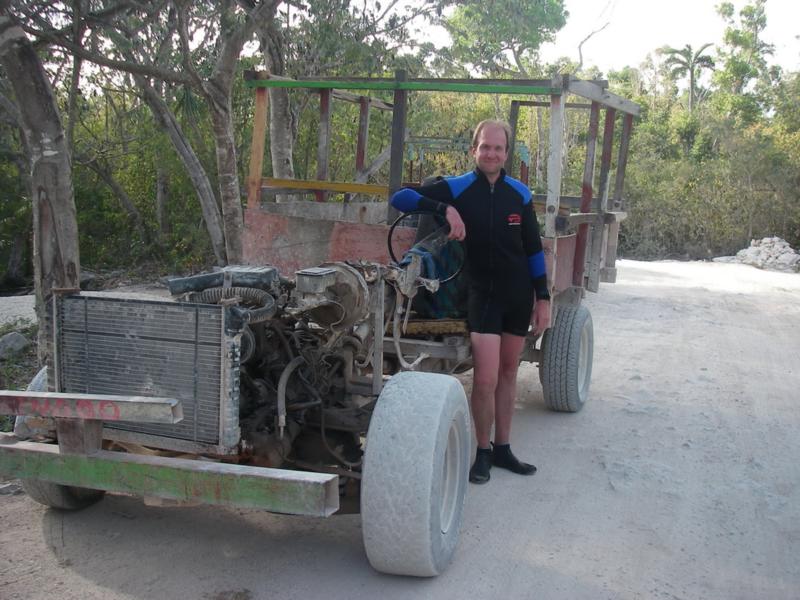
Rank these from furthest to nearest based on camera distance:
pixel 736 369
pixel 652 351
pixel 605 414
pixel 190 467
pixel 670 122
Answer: pixel 670 122, pixel 652 351, pixel 736 369, pixel 605 414, pixel 190 467

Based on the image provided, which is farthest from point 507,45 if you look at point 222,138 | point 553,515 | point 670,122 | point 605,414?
point 553,515

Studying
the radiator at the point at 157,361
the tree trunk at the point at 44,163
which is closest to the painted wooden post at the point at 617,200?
the tree trunk at the point at 44,163

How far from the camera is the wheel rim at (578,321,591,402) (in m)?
6.17

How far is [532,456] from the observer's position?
5.09 m

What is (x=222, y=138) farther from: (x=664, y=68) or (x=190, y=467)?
(x=664, y=68)

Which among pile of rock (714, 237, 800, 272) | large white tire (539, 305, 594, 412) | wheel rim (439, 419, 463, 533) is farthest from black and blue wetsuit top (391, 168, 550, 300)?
pile of rock (714, 237, 800, 272)

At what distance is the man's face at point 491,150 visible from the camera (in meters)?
4.39

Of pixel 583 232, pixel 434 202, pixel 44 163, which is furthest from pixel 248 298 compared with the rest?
pixel 583 232

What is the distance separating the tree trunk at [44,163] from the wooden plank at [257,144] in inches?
61.3

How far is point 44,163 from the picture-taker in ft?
19.5

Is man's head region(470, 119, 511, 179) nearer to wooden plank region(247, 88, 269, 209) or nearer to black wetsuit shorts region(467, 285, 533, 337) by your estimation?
black wetsuit shorts region(467, 285, 533, 337)

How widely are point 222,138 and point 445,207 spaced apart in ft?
15.7

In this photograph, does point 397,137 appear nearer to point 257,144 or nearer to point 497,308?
point 257,144

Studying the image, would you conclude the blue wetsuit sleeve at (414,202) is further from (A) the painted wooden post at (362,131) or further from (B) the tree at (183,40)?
(B) the tree at (183,40)
